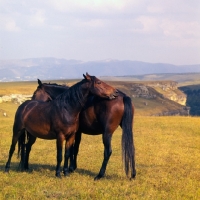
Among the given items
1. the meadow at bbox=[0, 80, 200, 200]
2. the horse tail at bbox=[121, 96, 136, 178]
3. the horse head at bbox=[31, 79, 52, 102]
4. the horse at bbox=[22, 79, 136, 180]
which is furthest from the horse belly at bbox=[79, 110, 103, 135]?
the horse head at bbox=[31, 79, 52, 102]

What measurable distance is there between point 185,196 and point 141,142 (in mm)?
10599

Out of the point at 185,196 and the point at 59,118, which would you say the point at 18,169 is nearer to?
the point at 59,118

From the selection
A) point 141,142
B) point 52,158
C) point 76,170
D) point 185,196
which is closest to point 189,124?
point 141,142

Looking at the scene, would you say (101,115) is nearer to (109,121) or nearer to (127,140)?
(109,121)

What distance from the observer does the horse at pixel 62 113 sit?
30.2 feet

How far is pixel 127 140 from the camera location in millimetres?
9438

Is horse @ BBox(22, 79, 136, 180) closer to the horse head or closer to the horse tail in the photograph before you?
the horse tail

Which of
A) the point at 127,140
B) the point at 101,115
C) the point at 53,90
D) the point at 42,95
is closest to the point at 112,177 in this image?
the point at 127,140

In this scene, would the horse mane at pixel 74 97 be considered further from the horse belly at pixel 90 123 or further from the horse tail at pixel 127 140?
the horse tail at pixel 127 140

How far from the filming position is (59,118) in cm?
943

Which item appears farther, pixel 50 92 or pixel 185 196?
pixel 50 92

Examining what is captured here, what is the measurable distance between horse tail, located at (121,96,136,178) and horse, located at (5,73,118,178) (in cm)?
59

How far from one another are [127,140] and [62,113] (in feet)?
6.60

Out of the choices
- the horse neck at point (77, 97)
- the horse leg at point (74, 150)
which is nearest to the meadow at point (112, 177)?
the horse leg at point (74, 150)
